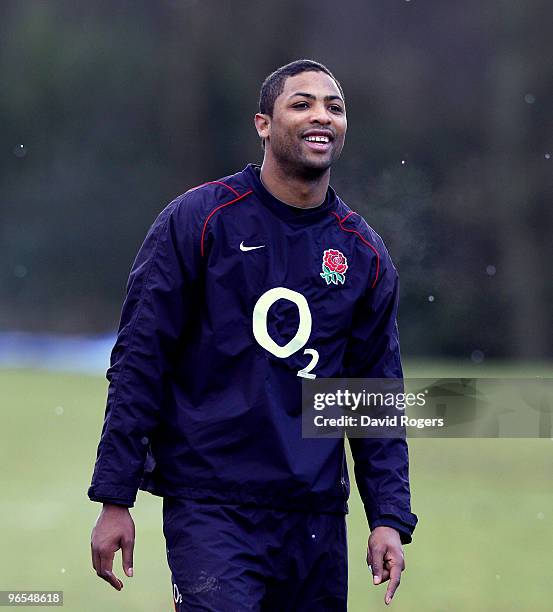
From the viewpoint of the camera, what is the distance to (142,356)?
397 centimetres

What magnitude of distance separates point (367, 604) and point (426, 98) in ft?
66.1

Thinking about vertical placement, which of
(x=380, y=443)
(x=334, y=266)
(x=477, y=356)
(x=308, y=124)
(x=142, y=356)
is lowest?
(x=380, y=443)

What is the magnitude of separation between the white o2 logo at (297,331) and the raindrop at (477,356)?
20.7m

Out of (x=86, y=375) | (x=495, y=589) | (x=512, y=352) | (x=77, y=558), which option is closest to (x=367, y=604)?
(x=495, y=589)

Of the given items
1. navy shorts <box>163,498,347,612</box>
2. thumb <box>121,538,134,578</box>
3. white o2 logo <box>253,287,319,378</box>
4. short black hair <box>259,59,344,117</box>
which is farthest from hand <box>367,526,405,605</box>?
short black hair <box>259,59,344,117</box>

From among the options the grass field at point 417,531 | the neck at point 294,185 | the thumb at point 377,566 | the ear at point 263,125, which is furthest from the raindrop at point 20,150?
the thumb at point 377,566

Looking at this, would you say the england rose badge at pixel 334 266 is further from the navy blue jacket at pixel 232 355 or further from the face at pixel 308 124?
the face at pixel 308 124

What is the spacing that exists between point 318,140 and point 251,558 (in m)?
1.19

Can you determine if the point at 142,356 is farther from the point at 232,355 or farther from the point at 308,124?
the point at 308,124

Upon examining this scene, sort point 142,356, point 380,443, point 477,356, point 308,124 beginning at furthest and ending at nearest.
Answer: point 477,356 < point 380,443 < point 308,124 < point 142,356

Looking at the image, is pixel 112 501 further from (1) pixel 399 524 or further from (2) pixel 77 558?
(2) pixel 77 558

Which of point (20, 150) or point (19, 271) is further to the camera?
point (20, 150)

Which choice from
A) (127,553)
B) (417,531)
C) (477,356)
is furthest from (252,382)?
(477,356)

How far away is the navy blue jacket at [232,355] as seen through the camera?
396 cm
